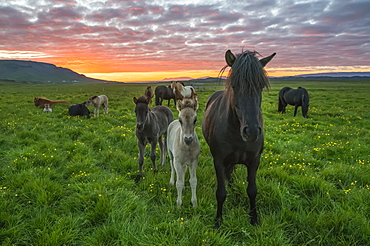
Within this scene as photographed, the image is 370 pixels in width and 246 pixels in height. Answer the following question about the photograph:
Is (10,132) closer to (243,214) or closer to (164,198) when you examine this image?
(164,198)

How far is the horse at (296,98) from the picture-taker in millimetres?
14137

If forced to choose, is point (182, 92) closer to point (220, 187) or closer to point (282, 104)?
point (220, 187)

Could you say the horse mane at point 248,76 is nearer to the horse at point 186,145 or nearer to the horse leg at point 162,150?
the horse at point 186,145

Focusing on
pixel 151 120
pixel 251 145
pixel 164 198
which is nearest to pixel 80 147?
pixel 151 120

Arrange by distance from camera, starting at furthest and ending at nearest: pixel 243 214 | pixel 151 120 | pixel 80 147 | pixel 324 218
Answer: pixel 80 147, pixel 151 120, pixel 243 214, pixel 324 218

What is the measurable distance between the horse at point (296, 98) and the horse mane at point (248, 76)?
13212 millimetres

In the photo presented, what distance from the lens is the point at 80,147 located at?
7266mm

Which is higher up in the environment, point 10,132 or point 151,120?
point 151,120

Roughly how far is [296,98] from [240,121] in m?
14.1

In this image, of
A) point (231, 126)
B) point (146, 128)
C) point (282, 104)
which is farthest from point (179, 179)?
point (282, 104)

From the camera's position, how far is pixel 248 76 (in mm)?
2717

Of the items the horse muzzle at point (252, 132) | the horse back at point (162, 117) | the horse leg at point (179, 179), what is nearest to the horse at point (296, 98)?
the horse back at point (162, 117)

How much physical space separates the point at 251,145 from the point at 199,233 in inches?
61.3

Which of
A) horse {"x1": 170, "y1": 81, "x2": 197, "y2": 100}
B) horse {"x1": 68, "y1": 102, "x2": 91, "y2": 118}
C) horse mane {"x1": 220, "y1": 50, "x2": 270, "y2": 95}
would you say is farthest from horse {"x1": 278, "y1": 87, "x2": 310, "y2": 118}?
horse {"x1": 68, "y1": 102, "x2": 91, "y2": 118}
